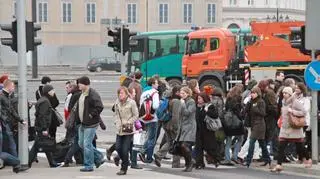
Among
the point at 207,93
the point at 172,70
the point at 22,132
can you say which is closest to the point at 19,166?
the point at 22,132

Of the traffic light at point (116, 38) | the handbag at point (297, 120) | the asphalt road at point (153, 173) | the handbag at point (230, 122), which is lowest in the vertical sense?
the asphalt road at point (153, 173)

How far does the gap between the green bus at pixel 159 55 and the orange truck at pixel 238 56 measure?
81.5 inches

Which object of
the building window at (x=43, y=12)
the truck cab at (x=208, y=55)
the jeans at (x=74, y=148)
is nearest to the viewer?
the jeans at (x=74, y=148)

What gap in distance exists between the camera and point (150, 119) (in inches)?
592

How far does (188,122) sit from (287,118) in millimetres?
1818

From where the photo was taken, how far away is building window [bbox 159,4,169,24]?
8800cm

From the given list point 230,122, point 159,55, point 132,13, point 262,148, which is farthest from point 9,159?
point 132,13

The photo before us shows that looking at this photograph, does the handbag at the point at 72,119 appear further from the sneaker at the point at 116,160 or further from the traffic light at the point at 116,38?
the traffic light at the point at 116,38

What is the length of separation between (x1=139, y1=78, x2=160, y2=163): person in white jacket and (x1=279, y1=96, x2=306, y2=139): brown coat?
2.58 metres

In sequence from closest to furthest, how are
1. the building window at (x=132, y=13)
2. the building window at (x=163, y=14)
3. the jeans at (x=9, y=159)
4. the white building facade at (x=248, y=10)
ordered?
the jeans at (x=9, y=159)
the building window at (x=132, y=13)
the building window at (x=163, y=14)
the white building facade at (x=248, y=10)

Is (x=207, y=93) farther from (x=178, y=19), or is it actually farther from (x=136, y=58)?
(x=178, y=19)

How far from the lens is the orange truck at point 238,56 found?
32375mm

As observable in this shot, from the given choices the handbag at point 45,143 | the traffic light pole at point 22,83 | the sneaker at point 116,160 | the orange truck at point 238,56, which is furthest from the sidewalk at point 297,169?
the orange truck at point 238,56

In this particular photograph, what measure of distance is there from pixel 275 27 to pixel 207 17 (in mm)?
56713
